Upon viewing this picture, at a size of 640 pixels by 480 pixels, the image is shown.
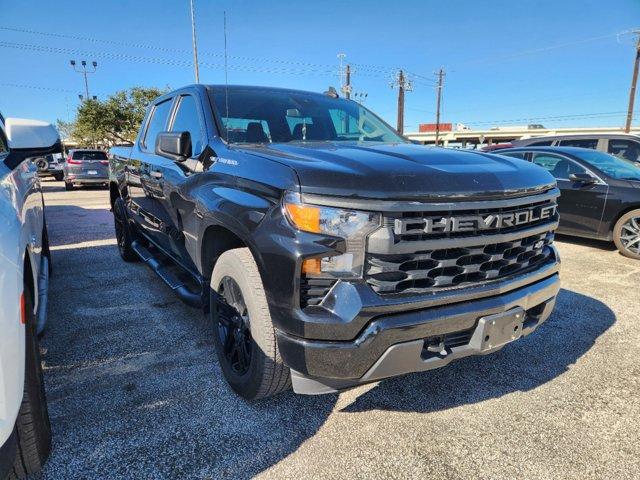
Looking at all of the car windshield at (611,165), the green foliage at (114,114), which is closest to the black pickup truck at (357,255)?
the car windshield at (611,165)

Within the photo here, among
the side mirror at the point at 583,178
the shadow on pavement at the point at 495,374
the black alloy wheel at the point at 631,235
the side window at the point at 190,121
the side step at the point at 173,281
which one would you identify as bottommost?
the shadow on pavement at the point at 495,374

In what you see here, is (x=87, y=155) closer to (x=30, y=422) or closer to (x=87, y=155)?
(x=87, y=155)

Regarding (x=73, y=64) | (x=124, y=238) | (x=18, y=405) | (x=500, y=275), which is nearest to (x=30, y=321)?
(x=18, y=405)

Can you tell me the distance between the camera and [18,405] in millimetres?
1479

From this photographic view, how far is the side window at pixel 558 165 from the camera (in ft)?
22.0

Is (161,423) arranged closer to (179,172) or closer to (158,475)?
(158,475)

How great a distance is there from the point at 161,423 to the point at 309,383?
93cm

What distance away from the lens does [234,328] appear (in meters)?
2.48

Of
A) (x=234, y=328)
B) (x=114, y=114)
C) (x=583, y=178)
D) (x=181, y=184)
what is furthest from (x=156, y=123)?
(x=114, y=114)

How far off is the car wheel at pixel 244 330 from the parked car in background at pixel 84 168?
17.0m

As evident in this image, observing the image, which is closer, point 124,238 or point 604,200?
point 124,238

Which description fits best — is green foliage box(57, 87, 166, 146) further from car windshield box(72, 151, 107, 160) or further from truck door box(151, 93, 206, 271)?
truck door box(151, 93, 206, 271)

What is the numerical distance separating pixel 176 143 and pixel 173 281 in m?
1.21

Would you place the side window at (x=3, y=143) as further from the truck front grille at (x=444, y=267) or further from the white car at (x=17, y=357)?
the truck front grille at (x=444, y=267)
